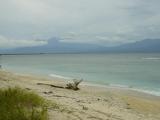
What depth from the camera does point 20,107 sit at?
6512mm

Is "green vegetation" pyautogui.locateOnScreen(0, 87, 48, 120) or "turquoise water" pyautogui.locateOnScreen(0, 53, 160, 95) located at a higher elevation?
"green vegetation" pyautogui.locateOnScreen(0, 87, 48, 120)

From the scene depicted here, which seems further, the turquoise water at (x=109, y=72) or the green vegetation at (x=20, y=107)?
the turquoise water at (x=109, y=72)

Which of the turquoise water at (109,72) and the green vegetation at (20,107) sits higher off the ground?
the green vegetation at (20,107)

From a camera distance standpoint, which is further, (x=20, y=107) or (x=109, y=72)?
(x=109, y=72)

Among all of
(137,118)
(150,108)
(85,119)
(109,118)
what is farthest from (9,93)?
(150,108)

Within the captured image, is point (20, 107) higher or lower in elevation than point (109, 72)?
higher

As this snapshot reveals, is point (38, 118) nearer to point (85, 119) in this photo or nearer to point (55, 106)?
point (85, 119)

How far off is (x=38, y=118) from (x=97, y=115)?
235cm

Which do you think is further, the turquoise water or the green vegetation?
the turquoise water

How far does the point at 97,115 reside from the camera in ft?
25.8

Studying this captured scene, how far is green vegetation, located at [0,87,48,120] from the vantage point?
592 centimetres

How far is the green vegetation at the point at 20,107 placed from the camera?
592 centimetres

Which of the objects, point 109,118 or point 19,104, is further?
point 109,118

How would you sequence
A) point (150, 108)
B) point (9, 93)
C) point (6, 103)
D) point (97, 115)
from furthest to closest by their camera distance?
1. point (150, 108)
2. point (97, 115)
3. point (9, 93)
4. point (6, 103)
